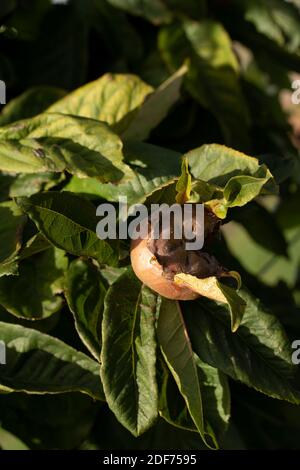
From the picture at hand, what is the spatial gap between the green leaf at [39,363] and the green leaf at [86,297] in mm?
41

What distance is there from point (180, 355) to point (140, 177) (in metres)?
0.24

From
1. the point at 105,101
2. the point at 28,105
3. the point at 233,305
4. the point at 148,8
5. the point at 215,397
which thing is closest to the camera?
the point at 233,305

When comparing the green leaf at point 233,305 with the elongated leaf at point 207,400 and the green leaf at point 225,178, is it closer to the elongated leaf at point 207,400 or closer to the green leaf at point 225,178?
the green leaf at point 225,178

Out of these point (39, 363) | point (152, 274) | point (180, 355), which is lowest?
point (39, 363)

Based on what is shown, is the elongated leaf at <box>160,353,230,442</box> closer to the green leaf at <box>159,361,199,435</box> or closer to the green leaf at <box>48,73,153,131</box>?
the green leaf at <box>159,361,199,435</box>

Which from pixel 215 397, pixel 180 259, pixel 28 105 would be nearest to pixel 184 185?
pixel 180 259

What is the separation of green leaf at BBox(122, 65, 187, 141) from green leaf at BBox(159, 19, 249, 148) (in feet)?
0.70

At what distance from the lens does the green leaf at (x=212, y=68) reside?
159 cm

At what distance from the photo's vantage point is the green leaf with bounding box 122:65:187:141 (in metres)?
1.30

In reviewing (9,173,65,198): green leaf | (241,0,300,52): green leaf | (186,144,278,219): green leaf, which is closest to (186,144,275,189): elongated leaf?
(186,144,278,219): green leaf

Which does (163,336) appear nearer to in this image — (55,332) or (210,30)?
(55,332)

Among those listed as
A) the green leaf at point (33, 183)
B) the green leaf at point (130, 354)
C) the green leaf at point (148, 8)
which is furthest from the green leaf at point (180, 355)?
the green leaf at point (148, 8)

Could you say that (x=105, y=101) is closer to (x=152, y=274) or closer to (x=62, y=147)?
(x=62, y=147)

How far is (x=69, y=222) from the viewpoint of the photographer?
1007 millimetres
